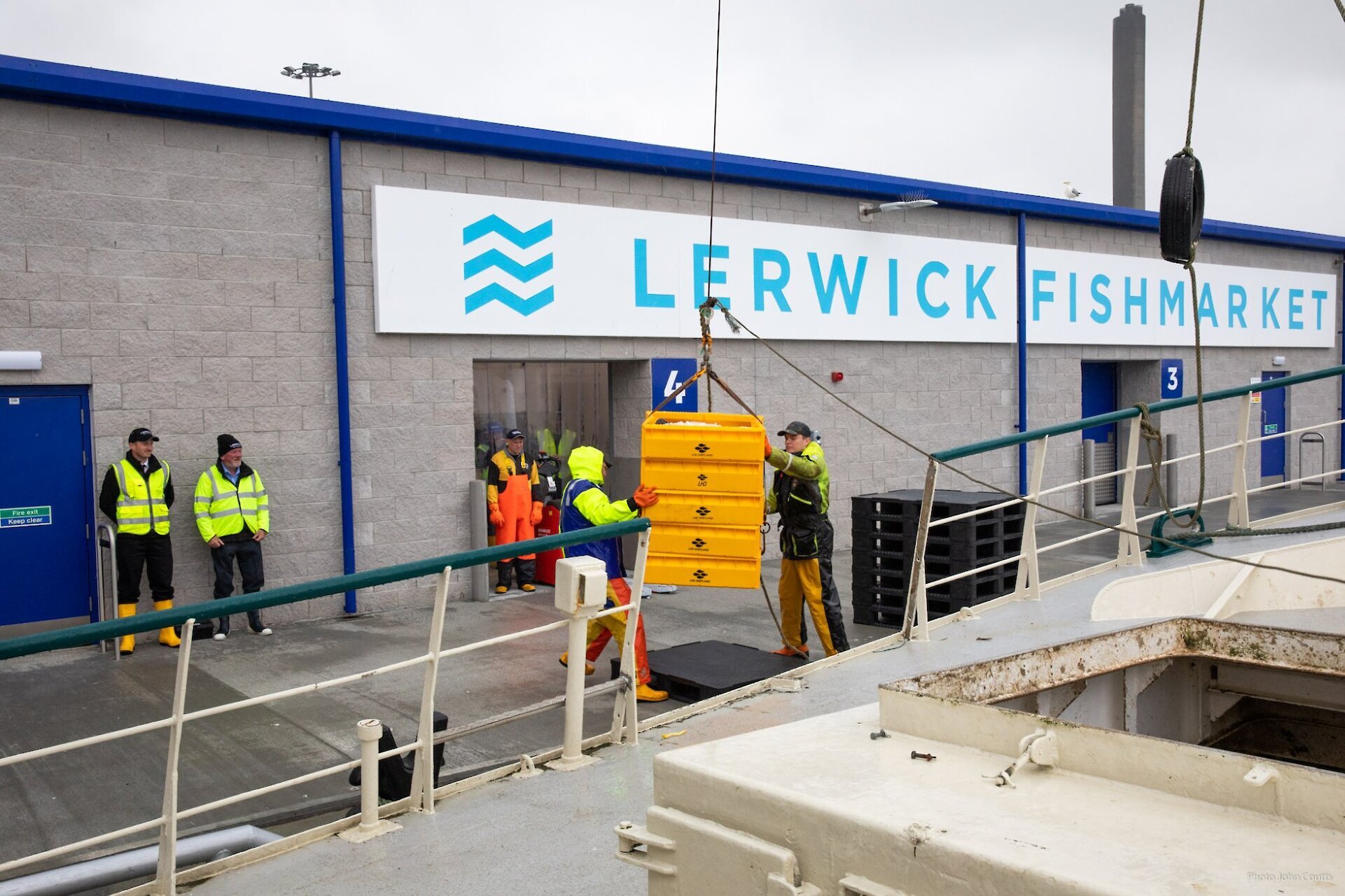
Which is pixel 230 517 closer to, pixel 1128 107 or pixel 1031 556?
pixel 1031 556

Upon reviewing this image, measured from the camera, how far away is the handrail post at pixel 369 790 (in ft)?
15.1

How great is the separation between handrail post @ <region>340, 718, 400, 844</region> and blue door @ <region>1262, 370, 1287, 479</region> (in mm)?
21641

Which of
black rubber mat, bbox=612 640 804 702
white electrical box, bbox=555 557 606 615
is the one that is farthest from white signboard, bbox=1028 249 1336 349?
white electrical box, bbox=555 557 606 615

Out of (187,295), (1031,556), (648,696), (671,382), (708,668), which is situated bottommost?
(648,696)

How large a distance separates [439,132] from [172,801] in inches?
339

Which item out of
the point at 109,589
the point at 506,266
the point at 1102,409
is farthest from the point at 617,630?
the point at 1102,409

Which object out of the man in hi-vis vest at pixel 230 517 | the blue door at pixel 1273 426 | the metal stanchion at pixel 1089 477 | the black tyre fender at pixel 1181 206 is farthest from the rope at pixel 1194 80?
the blue door at pixel 1273 426

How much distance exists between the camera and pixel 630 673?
5.57 metres

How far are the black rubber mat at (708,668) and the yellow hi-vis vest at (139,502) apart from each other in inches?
168

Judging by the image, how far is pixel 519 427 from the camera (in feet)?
44.2

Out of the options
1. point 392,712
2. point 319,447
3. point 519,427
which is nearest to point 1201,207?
point 392,712

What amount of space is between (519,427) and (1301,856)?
456 inches

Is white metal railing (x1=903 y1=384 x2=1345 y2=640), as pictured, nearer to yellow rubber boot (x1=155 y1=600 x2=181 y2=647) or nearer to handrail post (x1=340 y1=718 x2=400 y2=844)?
handrail post (x1=340 y1=718 x2=400 y2=844)

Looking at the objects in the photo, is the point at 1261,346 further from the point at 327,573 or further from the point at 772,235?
the point at 327,573
